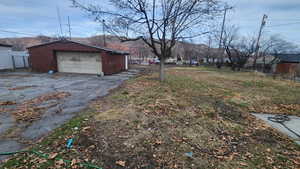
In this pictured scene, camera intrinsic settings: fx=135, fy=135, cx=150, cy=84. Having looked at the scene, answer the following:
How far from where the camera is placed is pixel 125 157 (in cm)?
223

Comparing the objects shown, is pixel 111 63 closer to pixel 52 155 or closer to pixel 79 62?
pixel 79 62

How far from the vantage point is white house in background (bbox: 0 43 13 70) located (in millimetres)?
13477

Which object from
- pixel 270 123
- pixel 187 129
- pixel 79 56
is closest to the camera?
pixel 187 129

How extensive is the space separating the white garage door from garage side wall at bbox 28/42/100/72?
499mm

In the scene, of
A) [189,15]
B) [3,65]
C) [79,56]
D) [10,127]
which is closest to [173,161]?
[10,127]

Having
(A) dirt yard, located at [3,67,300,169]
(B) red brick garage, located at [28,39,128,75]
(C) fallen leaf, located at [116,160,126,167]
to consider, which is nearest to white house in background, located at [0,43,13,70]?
(B) red brick garage, located at [28,39,128,75]

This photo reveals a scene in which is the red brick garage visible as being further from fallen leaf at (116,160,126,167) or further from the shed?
the shed

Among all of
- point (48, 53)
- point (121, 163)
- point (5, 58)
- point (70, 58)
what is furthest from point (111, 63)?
point (121, 163)

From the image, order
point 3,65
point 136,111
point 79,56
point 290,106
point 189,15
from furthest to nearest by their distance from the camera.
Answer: point 3,65
point 79,56
point 189,15
point 290,106
point 136,111

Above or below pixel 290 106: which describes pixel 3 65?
above

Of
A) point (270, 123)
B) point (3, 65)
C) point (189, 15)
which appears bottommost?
point (270, 123)

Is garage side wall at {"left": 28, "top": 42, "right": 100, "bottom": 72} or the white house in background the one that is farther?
the white house in background

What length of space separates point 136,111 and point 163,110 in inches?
33.8

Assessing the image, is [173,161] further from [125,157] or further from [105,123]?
[105,123]
